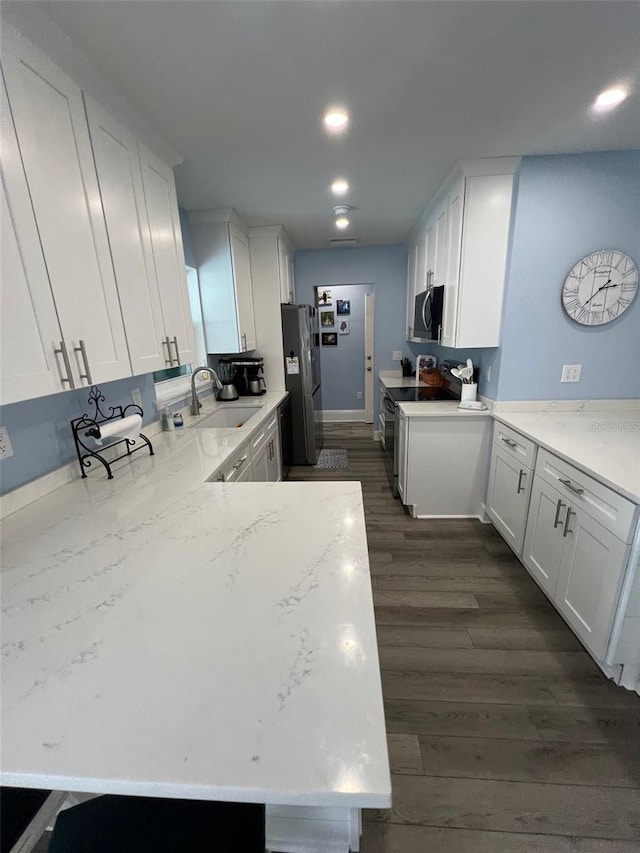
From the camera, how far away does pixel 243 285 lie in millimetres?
3254

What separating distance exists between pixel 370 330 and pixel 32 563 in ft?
16.4

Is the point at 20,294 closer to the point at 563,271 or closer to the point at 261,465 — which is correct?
the point at 261,465

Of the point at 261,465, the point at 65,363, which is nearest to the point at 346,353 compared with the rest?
the point at 261,465

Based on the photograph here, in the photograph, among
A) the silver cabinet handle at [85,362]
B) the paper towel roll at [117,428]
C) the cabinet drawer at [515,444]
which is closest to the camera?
the silver cabinet handle at [85,362]

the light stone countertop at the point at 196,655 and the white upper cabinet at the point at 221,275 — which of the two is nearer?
the light stone countertop at the point at 196,655

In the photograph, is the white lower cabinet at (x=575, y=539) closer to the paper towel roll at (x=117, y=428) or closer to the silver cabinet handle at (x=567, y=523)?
the silver cabinet handle at (x=567, y=523)

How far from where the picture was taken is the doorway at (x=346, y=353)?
5.66m

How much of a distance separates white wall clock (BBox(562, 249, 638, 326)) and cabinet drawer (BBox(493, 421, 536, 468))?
2.93ft

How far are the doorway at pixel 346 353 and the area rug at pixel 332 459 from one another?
4.93ft

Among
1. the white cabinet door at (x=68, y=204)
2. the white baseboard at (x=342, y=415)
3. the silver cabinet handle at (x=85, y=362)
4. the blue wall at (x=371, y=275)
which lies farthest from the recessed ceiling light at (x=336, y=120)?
the white baseboard at (x=342, y=415)

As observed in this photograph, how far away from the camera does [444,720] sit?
1400 mm

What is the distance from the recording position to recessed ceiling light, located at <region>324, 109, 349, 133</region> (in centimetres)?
162

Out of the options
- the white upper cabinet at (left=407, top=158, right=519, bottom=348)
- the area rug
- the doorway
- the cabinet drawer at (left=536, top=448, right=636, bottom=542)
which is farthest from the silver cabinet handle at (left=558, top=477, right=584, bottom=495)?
the doorway

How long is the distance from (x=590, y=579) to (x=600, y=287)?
6.18ft
